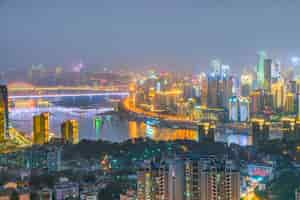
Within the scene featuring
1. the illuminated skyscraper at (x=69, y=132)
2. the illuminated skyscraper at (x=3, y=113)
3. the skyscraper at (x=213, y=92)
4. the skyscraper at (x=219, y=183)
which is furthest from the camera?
the skyscraper at (x=213, y=92)

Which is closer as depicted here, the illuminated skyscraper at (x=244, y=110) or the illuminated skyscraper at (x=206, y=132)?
the illuminated skyscraper at (x=206, y=132)

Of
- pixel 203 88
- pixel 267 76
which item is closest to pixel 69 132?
pixel 203 88

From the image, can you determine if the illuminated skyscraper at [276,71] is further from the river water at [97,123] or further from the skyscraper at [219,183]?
the skyscraper at [219,183]

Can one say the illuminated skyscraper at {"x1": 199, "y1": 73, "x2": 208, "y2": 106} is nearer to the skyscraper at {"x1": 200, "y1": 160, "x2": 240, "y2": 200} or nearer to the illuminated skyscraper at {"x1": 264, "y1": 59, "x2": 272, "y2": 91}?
the illuminated skyscraper at {"x1": 264, "y1": 59, "x2": 272, "y2": 91}

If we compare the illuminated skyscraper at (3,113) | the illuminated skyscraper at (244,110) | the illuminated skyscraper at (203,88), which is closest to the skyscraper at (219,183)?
the illuminated skyscraper at (3,113)

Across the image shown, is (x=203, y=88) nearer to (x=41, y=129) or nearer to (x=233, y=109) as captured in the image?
(x=233, y=109)

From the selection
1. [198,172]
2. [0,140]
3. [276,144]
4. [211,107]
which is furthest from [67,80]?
[198,172]

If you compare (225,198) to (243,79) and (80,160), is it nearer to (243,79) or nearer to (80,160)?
(80,160)
